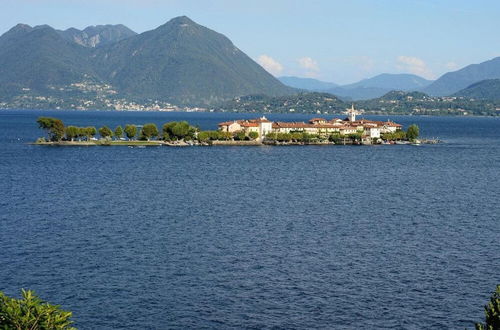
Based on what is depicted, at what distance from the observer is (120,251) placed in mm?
57812

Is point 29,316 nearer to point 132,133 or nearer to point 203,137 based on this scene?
point 203,137

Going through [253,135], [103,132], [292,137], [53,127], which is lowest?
[292,137]

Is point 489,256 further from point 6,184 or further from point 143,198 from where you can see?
point 6,184

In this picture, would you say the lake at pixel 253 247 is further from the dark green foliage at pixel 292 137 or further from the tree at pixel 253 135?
the tree at pixel 253 135

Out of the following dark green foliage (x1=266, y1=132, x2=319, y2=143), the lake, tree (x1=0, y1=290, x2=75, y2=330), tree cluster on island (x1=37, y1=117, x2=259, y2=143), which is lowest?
the lake

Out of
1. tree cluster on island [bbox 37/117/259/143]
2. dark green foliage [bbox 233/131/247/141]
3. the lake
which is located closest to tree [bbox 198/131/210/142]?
tree cluster on island [bbox 37/117/259/143]

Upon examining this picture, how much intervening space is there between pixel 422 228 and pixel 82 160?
87687mm

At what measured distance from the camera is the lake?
147 feet

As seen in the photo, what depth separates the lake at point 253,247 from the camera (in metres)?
44.7

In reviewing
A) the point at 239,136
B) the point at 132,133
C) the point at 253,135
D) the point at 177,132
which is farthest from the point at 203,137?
the point at 132,133

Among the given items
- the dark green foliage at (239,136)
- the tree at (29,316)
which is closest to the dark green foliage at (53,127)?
the dark green foliage at (239,136)

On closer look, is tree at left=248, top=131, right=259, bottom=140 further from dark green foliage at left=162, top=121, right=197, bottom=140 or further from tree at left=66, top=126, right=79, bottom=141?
tree at left=66, top=126, right=79, bottom=141

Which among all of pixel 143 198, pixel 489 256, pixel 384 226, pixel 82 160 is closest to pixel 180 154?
pixel 82 160

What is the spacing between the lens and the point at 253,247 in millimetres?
59656
